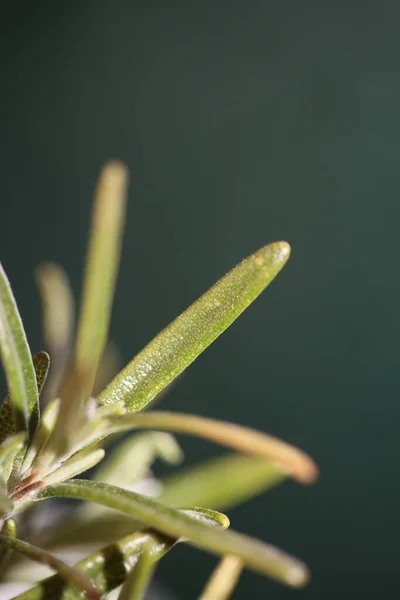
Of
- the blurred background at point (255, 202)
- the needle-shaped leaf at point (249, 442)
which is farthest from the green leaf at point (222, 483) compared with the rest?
the blurred background at point (255, 202)

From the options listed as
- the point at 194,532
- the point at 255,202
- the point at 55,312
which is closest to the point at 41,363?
the point at 55,312

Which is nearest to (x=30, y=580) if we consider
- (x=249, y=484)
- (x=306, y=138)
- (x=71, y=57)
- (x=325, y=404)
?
(x=249, y=484)

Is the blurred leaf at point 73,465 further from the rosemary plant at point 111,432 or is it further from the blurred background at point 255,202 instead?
the blurred background at point 255,202

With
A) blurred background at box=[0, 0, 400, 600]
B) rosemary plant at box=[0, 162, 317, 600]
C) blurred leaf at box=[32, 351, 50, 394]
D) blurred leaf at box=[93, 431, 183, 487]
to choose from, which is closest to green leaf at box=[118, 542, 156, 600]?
rosemary plant at box=[0, 162, 317, 600]

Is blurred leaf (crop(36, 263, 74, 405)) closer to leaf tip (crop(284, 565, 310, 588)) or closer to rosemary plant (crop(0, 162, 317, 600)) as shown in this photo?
rosemary plant (crop(0, 162, 317, 600))

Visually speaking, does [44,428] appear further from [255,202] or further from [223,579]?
[255,202]

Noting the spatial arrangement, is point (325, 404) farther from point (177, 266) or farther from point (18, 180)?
point (18, 180)
